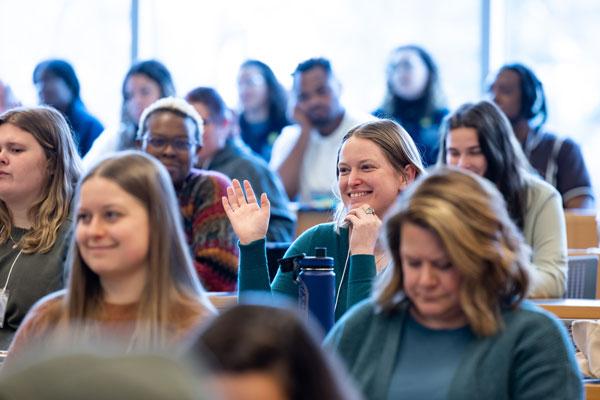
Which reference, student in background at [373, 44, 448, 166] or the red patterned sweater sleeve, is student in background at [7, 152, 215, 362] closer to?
the red patterned sweater sleeve

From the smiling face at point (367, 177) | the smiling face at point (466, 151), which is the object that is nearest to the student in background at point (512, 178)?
the smiling face at point (466, 151)

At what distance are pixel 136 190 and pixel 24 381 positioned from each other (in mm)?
1503

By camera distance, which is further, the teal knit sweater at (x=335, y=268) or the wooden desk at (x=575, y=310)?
the wooden desk at (x=575, y=310)

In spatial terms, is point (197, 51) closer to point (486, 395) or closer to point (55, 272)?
point (55, 272)

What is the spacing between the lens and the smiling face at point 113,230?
2178mm

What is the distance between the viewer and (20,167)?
317 cm

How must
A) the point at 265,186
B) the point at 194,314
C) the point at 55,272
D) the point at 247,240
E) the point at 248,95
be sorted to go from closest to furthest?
1. the point at 194,314
2. the point at 247,240
3. the point at 55,272
4. the point at 265,186
5. the point at 248,95

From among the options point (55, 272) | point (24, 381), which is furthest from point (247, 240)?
point (24, 381)

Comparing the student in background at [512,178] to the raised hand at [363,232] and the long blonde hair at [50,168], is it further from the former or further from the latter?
the long blonde hair at [50,168]

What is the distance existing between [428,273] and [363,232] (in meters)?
0.77

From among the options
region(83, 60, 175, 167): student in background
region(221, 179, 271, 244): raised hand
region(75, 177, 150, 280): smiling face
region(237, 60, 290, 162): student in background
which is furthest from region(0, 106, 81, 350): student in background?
region(237, 60, 290, 162): student in background

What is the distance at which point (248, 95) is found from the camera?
5820 mm

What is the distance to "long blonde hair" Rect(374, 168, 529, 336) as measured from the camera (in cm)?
192

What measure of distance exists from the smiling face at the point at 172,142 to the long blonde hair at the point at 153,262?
5.57ft
